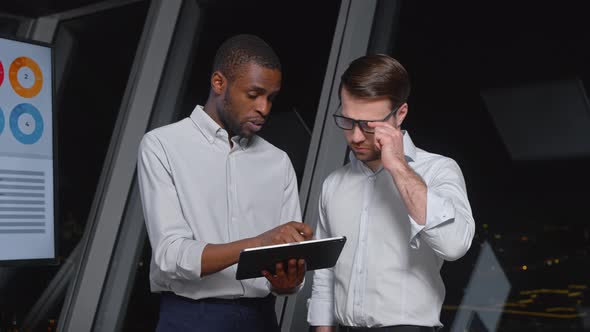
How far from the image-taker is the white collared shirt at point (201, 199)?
58.9 inches

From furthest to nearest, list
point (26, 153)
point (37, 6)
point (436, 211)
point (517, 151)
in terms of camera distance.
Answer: point (37, 6) → point (26, 153) → point (517, 151) → point (436, 211)

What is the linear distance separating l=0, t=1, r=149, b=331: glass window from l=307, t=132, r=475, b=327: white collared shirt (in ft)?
6.85

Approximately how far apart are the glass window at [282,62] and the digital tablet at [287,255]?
3.23 ft

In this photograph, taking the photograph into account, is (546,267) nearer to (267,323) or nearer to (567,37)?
(567,37)

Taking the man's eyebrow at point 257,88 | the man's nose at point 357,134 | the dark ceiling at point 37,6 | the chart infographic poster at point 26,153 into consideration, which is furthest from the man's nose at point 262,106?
the dark ceiling at point 37,6

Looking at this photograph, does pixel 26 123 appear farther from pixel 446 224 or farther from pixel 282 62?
pixel 446 224

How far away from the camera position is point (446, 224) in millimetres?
1343

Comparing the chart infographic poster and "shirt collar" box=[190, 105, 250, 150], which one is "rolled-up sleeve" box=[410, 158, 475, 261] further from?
the chart infographic poster

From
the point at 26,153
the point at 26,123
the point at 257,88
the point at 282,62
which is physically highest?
the point at 282,62

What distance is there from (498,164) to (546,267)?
33 cm

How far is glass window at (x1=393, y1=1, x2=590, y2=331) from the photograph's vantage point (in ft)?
6.12

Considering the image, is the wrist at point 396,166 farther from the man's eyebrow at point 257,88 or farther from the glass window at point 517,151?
the glass window at point 517,151

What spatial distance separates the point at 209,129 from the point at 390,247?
0.53m

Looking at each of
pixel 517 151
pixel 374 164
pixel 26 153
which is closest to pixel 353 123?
pixel 374 164
